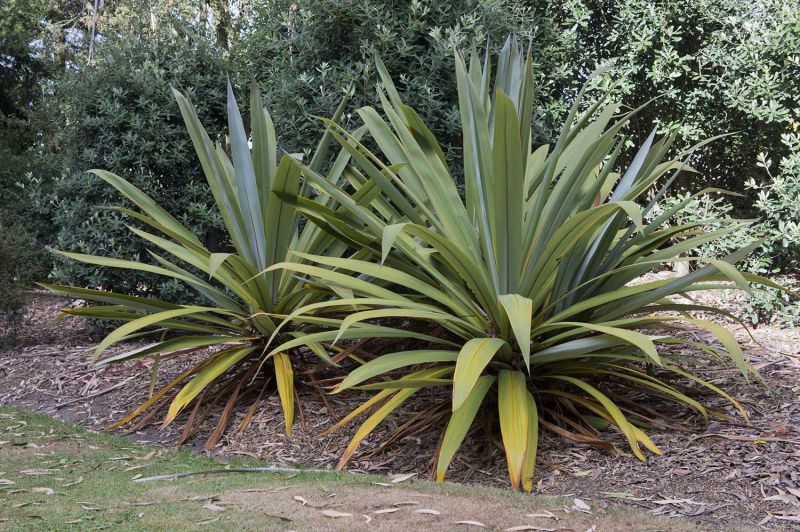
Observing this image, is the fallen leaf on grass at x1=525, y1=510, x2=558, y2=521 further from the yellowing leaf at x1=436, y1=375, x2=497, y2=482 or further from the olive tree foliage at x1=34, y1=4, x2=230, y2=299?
the olive tree foliage at x1=34, y1=4, x2=230, y2=299

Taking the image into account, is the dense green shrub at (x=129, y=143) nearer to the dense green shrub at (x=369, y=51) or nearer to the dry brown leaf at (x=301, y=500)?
the dense green shrub at (x=369, y=51)

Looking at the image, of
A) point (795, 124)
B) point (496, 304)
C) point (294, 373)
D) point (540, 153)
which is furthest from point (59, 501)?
point (795, 124)

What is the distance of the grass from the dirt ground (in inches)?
13.0

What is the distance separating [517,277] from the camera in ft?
11.8

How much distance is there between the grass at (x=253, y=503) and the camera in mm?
2547

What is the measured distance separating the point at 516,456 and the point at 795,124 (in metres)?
4.77

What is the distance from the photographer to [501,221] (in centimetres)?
345

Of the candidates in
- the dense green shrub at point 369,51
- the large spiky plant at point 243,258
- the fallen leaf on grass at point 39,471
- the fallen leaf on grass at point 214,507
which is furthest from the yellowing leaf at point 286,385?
the dense green shrub at point 369,51

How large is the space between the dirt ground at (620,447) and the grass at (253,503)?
33 centimetres

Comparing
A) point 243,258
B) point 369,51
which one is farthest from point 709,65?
point 243,258

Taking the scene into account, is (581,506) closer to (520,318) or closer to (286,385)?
(520,318)

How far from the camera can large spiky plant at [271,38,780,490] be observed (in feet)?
10.8

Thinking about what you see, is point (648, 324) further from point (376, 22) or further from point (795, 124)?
point (795, 124)

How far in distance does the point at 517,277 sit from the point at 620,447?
93 centimetres
